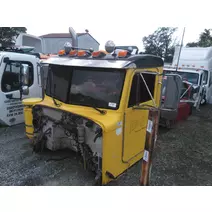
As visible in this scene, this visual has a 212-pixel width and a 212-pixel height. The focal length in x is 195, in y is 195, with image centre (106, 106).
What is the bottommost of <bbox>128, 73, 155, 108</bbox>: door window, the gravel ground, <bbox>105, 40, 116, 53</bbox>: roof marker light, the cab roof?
the gravel ground

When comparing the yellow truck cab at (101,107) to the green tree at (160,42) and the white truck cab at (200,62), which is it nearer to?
the white truck cab at (200,62)

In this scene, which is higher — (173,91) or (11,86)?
(173,91)

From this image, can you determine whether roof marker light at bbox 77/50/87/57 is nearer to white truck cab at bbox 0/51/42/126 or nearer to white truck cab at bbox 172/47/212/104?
white truck cab at bbox 0/51/42/126

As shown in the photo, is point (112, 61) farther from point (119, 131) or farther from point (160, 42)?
point (160, 42)

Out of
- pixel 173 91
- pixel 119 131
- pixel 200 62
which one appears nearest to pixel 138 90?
pixel 173 91

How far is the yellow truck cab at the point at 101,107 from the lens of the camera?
273cm

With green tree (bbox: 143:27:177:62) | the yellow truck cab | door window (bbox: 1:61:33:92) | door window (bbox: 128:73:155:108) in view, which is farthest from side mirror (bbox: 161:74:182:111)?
green tree (bbox: 143:27:177:62)

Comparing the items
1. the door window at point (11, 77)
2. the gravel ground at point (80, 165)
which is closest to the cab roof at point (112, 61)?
the gravel ground at point (80, 165)

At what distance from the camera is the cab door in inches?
117

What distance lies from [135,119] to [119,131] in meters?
0.50

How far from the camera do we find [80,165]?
140 inches

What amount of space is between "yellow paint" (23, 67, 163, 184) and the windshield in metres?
0.10

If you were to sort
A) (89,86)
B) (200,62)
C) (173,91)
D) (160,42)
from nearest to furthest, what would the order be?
(173,91)
(89,86)
(200,62)
(160,42)

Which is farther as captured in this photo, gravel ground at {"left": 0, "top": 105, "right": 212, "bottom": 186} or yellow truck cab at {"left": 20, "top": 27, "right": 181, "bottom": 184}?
gravel ground at {"left": 0, "top": 105, "right": 212, "bottom": 186}
